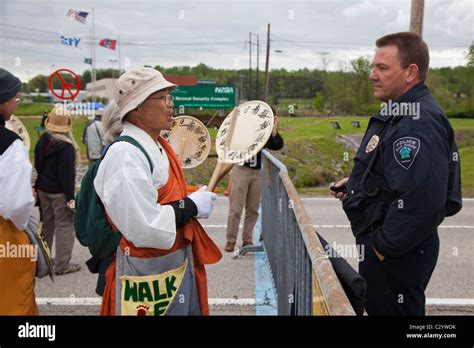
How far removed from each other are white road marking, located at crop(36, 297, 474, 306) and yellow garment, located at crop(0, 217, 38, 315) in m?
1.71

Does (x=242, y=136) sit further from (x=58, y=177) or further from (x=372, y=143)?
(x=58, y=177)


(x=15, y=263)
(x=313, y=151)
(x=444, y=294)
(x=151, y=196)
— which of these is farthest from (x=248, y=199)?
(x=313, y=151)

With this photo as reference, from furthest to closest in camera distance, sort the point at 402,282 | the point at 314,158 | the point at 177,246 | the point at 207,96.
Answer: the point at 314,158 → the point at 207,96 → the point at 402,282 → the point at 177,246

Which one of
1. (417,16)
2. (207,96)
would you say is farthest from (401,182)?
(207,96)

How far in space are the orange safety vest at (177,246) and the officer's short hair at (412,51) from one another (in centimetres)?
141

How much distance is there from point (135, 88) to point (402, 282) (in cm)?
175

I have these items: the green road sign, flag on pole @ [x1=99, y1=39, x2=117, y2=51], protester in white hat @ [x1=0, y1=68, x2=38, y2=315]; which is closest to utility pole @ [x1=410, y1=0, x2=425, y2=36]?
protester in white hat @ [x1=0, y1=68, x2=38, y2=315]

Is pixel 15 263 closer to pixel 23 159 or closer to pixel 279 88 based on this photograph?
pixel 23 159

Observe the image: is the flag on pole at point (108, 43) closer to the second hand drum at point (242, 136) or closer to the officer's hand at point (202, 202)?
the second hand drum at point (242, 136)

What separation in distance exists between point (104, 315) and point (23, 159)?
1017 millimetres

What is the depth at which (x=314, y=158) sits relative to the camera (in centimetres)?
2588

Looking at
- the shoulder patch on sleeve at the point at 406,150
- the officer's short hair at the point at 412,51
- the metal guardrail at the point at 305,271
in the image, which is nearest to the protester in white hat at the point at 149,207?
the metal guardrail at the point at 305,271

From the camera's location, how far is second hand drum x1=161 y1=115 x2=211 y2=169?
314cm

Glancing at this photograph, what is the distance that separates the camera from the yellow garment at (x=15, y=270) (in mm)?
2834
